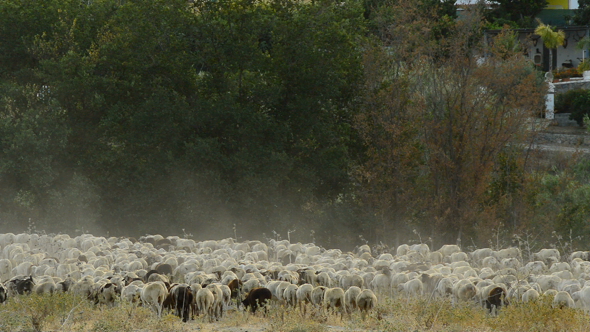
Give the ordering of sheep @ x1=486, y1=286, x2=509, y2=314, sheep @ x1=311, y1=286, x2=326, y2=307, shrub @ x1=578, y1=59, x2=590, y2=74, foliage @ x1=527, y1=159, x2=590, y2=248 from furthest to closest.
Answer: shrub @ x1=578, y1=59, x2=590, y2=74
foliage @ x1=527, y1=159, x2=590, y2=248
sheep @ x1=486, y1=286, x2=509, y2=314
sheep @ x1=311, y1=286, x2=326, y2=307

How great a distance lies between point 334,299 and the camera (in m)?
13.7

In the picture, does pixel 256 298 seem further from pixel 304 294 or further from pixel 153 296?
pixel 153 296

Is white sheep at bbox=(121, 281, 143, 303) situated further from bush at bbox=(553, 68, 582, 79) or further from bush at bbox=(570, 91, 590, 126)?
bush at bbox=(553, 68, 582, 79)

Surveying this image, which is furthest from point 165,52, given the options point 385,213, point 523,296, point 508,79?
point 523,296

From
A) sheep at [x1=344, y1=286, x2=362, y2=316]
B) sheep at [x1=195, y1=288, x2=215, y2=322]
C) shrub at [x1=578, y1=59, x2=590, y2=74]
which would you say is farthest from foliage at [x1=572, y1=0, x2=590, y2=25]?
sheep at [x1=195, y1=288, x2=215, y2=322]

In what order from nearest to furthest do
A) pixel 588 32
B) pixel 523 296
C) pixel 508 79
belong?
1. pixel 523 296
2. pixel 508 79
3. pixel 588 32

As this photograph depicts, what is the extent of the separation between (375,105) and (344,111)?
4.78ft

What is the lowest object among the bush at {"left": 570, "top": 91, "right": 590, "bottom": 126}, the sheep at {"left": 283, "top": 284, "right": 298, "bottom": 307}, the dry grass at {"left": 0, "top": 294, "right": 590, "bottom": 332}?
the dry grass at {"left": 0, "top": 294, "right": 590, "bottom": 332}

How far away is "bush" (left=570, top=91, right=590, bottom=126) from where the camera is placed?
183 feet

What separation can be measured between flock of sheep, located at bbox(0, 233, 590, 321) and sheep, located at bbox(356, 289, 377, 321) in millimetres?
17

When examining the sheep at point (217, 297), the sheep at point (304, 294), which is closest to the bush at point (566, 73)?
the sheep at point (304, 294)

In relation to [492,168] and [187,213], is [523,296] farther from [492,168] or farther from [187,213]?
[187,213]

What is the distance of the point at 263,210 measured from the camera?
2783 centimetres

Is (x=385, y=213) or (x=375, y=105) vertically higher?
(x=375, y=105)
